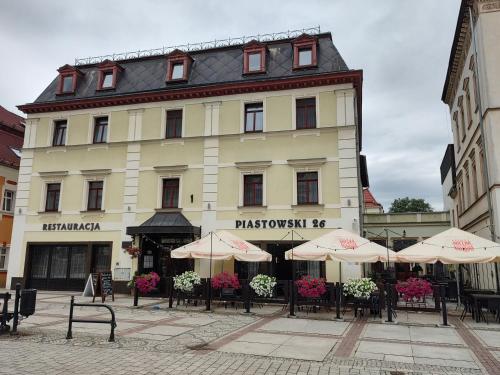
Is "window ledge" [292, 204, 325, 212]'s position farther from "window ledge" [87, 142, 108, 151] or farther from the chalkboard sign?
"window ledge" [87, 142, 108, 151]

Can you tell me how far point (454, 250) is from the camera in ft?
44.9

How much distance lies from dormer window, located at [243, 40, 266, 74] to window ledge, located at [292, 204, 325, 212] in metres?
7.20

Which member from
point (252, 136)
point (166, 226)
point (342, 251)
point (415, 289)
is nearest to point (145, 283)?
point (166, 226)

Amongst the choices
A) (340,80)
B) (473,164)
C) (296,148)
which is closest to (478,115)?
(473,164)

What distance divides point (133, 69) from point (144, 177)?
684 centimetres

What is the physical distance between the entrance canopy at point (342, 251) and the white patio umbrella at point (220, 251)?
5.12ft

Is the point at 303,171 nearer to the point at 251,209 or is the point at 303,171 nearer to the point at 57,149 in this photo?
the point at 251,209

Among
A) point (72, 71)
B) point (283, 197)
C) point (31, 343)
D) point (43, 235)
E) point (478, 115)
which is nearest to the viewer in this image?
point (31, 343)

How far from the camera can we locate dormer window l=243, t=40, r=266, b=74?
21.6m

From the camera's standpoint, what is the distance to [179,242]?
68.5ft

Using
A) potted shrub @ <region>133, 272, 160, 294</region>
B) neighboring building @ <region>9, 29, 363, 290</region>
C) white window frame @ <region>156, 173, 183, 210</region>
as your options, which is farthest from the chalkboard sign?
white window frame @ <region>156, 173, 183, 210</region>

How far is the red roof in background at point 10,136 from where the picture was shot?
27359 mm

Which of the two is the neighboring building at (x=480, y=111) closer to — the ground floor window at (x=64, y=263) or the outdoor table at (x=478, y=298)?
the outdoor table at (x=478, y=298)

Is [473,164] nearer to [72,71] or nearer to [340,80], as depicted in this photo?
[340,80]
